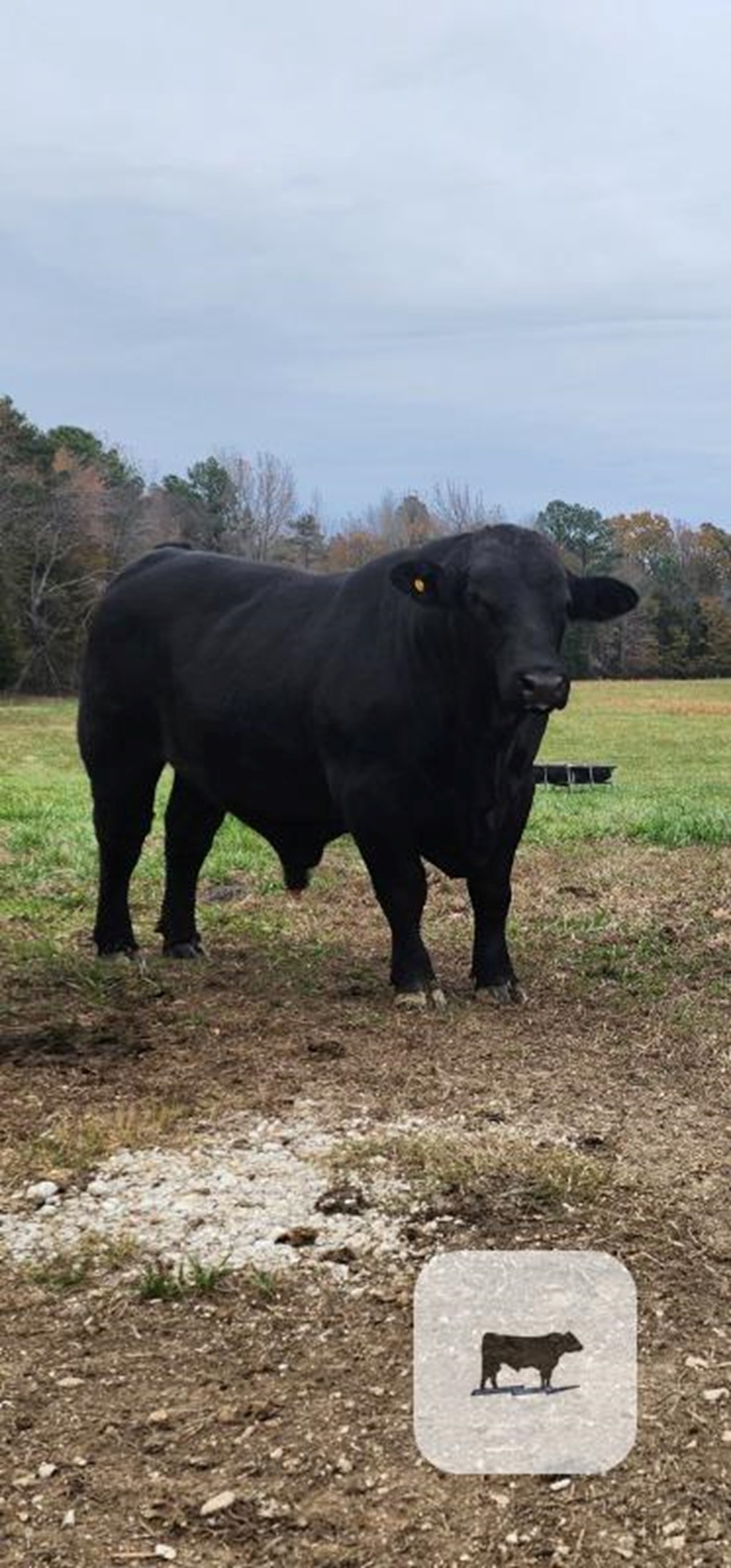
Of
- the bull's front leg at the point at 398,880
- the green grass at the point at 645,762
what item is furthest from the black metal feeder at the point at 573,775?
the bull's front leg at the point at 398,880

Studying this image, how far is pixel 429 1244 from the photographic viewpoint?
3.58 meters

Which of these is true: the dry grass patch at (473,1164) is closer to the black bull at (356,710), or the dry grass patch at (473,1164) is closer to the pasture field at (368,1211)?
the pasture field at (368,1211)

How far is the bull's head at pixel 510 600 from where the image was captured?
5.39 m

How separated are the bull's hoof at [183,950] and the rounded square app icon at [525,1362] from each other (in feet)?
12.8

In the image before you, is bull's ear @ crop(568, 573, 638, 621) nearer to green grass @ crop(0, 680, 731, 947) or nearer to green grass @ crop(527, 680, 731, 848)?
green grass @ crop(0, 680, 731, 947)

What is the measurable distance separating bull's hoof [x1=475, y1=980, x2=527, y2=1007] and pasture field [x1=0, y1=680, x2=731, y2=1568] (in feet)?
0.24

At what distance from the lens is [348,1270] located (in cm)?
347

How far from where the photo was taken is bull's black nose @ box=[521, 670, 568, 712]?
533 centimetres

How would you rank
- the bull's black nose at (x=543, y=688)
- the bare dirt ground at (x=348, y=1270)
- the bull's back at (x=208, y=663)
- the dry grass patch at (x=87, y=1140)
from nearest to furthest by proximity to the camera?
the bare dirt ground at (x=348, y=1270) → the dry grass patch at (x=87, y=1140) → the bull's black nose at (x=543, y=688) → the bull's back at (x=208, y=663)

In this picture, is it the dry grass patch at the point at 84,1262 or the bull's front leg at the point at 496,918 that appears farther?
the bull's front leg at the point at 496,918

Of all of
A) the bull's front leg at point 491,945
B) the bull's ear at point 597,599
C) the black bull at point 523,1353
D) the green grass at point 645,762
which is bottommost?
the green grass at point 645,762

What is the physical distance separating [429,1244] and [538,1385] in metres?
0.67

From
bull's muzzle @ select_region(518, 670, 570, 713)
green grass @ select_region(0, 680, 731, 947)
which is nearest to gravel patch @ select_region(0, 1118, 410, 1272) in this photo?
bull's muzzle @ select_region(518, 670, 570, 713)

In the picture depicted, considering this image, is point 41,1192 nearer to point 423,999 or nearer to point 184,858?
point 423,999
